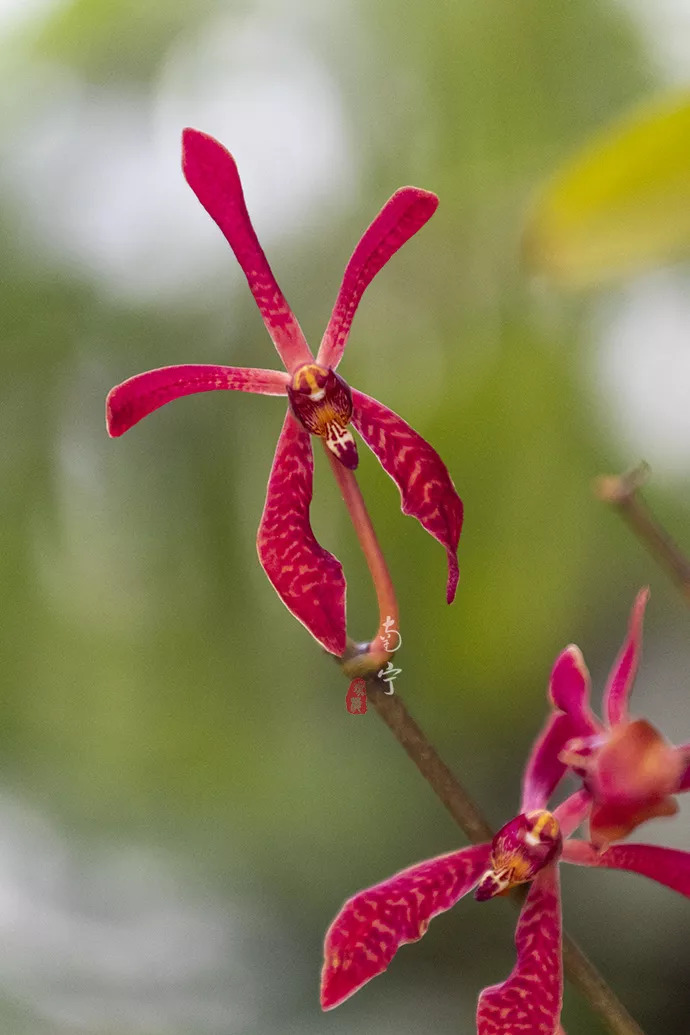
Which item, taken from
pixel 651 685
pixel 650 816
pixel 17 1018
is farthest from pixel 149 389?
pixel 651 685

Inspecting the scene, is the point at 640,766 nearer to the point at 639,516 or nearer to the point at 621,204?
the point at 639,516

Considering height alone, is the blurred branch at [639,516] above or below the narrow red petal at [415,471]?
below

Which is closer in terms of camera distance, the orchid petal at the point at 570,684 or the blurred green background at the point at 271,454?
the orchid petal at the point at 570,684

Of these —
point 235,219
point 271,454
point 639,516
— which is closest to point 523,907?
point 639,516

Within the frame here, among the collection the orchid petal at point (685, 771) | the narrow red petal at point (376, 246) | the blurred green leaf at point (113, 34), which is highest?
the blurred green leaf at point (113, 34)

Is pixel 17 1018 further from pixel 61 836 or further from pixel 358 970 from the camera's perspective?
pixel 358 970

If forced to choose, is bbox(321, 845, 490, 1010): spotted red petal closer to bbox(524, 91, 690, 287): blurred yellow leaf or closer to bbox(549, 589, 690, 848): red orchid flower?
bbox(549, 589, 690, 848): red orchid flower

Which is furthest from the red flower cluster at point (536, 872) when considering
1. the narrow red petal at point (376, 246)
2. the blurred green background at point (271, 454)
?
the blurred green background at point (271, 454)

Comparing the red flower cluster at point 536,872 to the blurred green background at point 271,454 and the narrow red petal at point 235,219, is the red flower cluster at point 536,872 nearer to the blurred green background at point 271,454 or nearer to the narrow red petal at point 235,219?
the narrow red petal at point 235,219
